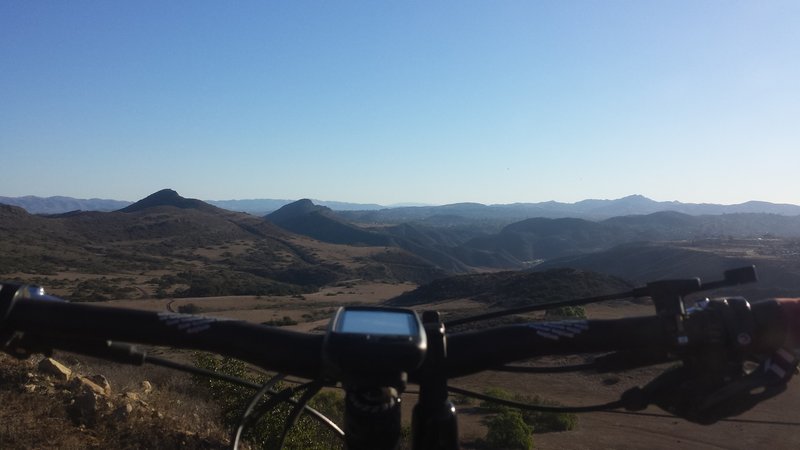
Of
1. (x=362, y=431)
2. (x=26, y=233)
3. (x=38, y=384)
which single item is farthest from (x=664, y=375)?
(x=26, y=233)

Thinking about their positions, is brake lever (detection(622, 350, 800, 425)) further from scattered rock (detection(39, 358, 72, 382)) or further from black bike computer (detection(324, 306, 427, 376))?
scattered rock (detection(39, 358, 72, 382))

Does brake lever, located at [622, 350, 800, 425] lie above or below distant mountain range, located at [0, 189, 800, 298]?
above

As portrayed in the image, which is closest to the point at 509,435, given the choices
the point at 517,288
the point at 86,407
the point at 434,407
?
the point at 86,407

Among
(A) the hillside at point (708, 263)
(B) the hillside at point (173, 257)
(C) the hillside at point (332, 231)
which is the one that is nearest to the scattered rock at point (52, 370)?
(A) the hillside at point (708, 263)

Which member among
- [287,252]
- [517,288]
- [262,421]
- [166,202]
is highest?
[166,202]

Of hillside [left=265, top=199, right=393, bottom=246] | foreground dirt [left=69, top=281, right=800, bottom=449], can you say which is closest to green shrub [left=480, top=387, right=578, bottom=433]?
foreground dirt [left=69, top=281, right=800, bottom=449]

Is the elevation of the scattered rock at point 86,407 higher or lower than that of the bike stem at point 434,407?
lower

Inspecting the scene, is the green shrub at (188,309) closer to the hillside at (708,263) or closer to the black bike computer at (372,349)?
the hillside at (708,263)

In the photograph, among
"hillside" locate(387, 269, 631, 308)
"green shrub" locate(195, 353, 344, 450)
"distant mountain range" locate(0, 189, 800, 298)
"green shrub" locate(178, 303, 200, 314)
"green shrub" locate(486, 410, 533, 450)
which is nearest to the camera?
→ "green shrub" locate(195, 353, 344, 450)

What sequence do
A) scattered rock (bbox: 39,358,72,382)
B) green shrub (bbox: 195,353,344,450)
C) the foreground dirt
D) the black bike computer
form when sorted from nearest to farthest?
the black bike computer, scattered rock (bbox: 39,358,72,382), green shrub (bbox: 195,353,344,450), the foreground dirt

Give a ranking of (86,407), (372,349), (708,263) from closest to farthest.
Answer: (372,349) < (86,407) < (708,263)

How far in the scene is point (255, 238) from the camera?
10650 centimetres

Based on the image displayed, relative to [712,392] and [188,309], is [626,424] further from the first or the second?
[188,309]

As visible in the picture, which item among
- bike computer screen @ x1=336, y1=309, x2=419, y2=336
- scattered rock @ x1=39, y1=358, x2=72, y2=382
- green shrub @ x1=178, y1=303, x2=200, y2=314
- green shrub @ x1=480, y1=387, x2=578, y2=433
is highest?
bike computer screen @ x1=336, y1=309, x2=419, y2=336
